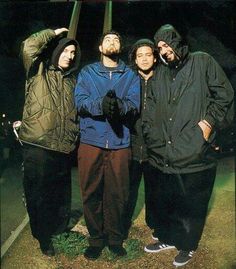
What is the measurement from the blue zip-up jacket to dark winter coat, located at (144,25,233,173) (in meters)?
0.24

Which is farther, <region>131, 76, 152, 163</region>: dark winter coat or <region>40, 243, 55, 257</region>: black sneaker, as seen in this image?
<region>40, 243, 55, 257</region>: black sneaker

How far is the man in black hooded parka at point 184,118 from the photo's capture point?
4.27m

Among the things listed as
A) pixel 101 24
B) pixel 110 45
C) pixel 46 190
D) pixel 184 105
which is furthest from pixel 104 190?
pixel 101 24

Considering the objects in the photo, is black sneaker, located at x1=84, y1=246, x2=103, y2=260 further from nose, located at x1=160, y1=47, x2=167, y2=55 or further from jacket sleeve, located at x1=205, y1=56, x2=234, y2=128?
nose, located at x1=160, y1=47, x2=167, y2=55

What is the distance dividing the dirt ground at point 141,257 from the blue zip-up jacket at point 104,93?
1.19 meters

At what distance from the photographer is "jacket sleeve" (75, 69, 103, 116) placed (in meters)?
4.20

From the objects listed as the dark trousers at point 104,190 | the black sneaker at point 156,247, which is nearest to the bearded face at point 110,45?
the dark trousers at point 104,190

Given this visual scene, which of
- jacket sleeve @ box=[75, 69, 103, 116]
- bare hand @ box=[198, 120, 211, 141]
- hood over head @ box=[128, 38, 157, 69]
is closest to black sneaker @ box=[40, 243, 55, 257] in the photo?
jacket sleeve @ box=[75, 69, 103, 116]

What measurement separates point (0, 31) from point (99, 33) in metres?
1.13

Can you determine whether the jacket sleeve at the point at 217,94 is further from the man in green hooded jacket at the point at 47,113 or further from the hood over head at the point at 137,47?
the man in green hooded jacket at the point at 47,113

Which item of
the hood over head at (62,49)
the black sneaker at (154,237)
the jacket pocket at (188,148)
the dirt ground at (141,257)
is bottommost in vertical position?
the dirt ground at (141,257)

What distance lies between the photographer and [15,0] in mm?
4660

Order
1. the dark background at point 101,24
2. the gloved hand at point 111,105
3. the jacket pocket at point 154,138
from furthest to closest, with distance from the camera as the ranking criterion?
the dark background at point 101,24, the jacket pocket at point 154,138, the gloved hand at point 111,105

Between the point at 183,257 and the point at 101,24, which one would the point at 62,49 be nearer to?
the point at 101,24
